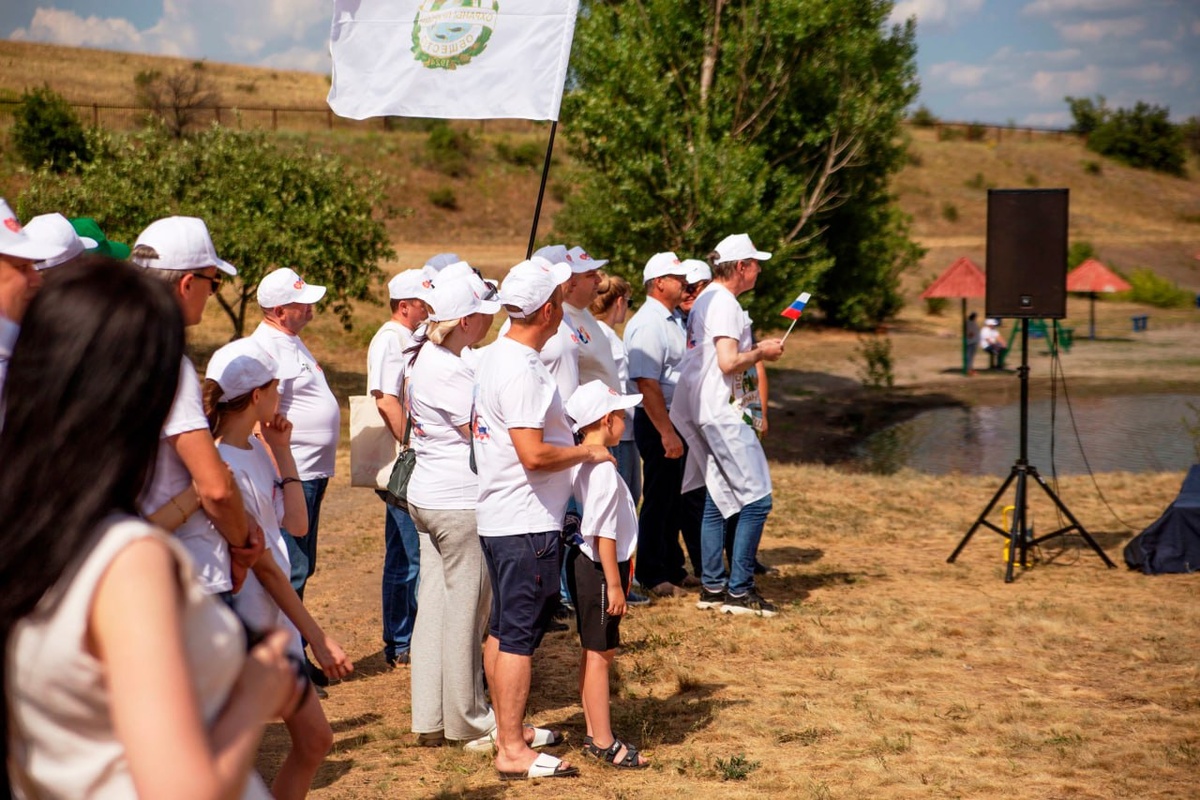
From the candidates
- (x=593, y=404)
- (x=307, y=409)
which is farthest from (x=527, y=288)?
(x=307, y=409)

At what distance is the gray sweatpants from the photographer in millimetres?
4891

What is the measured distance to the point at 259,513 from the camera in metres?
3.45

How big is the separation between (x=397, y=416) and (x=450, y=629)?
4.41 feet

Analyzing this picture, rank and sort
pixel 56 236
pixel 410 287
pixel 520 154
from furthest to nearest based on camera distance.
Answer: pixel 520 154 → pixel 410 287 → pixel 56 236

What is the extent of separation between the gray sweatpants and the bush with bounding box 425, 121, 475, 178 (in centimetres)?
4621

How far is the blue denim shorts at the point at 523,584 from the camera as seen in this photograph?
4.48 metres

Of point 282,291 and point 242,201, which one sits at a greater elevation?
point 242,201

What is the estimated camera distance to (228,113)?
168 feet

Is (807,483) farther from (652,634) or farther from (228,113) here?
(228,113)

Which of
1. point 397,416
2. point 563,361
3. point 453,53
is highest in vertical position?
point 453,53

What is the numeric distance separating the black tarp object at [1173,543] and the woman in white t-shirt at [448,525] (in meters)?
5.33

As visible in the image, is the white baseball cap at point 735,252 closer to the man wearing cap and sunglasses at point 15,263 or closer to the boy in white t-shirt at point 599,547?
the boy in white t-shirt at point 599,547

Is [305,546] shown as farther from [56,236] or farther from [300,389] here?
[56,236]

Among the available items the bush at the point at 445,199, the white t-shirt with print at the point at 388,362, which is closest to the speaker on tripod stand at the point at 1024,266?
the white t-shirt with print at the point at 388,362
